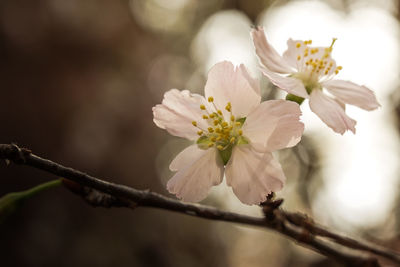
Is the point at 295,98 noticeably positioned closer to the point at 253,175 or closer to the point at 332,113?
the point at 332,113

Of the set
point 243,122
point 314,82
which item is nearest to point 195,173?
point 243,122

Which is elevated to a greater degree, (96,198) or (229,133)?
(229,133)

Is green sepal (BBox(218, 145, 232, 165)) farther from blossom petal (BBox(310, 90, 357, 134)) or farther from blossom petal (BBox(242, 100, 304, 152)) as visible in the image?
blossom petal (BBox(310, 90, 357, 134))

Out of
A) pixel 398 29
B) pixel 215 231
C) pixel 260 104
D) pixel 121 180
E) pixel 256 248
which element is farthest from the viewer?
pixel 256 248

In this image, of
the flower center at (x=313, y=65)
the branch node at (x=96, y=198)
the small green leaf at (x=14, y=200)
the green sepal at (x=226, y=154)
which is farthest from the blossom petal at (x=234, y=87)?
the small green leaf at (x=14, y=200)

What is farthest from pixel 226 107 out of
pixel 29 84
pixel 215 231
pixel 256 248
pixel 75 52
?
pixel 256 248

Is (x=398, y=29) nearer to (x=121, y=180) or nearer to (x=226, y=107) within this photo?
(x=121, y=180)

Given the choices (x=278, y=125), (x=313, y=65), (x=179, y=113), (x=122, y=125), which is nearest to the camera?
(x=278, y=125)

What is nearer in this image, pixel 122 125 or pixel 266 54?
pixel 266 54
